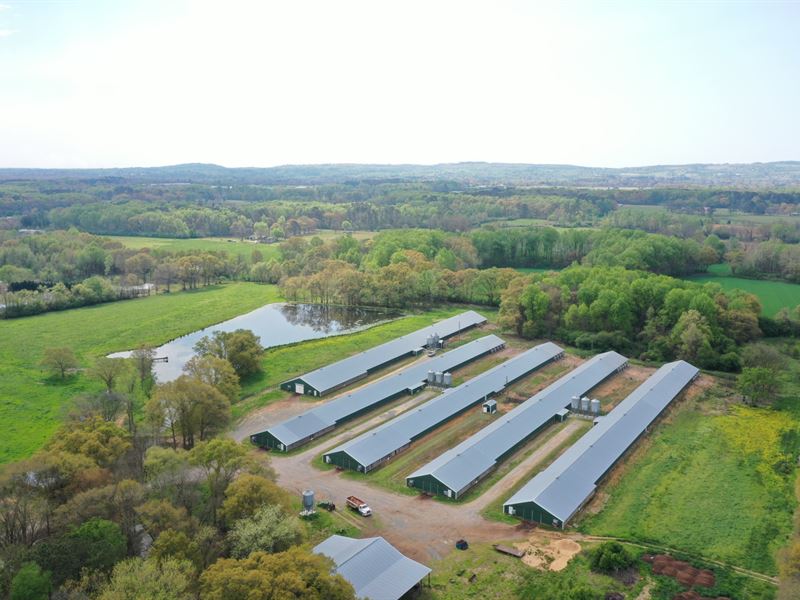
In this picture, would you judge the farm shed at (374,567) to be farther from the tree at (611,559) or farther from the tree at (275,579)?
the tree at (611,559)

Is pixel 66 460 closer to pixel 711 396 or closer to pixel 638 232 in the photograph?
pixel 711 396

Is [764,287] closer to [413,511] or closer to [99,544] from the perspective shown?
[413,511]

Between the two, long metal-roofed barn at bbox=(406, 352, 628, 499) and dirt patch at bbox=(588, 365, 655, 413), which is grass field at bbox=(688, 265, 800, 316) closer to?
dirt patch at bbox=(588, 365, 655, 413)

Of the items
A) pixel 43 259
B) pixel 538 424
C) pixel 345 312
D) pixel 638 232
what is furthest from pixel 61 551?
pixel 638 232

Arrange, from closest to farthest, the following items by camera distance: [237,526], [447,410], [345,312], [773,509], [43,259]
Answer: [237,526], [773,509], [447,410], [345,312], [43,259]

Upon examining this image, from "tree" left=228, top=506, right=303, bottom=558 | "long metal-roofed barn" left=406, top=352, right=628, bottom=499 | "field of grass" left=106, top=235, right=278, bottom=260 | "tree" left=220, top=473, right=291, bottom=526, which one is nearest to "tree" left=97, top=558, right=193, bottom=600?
"tree" left=228, top=506, right=303, bottom=558
